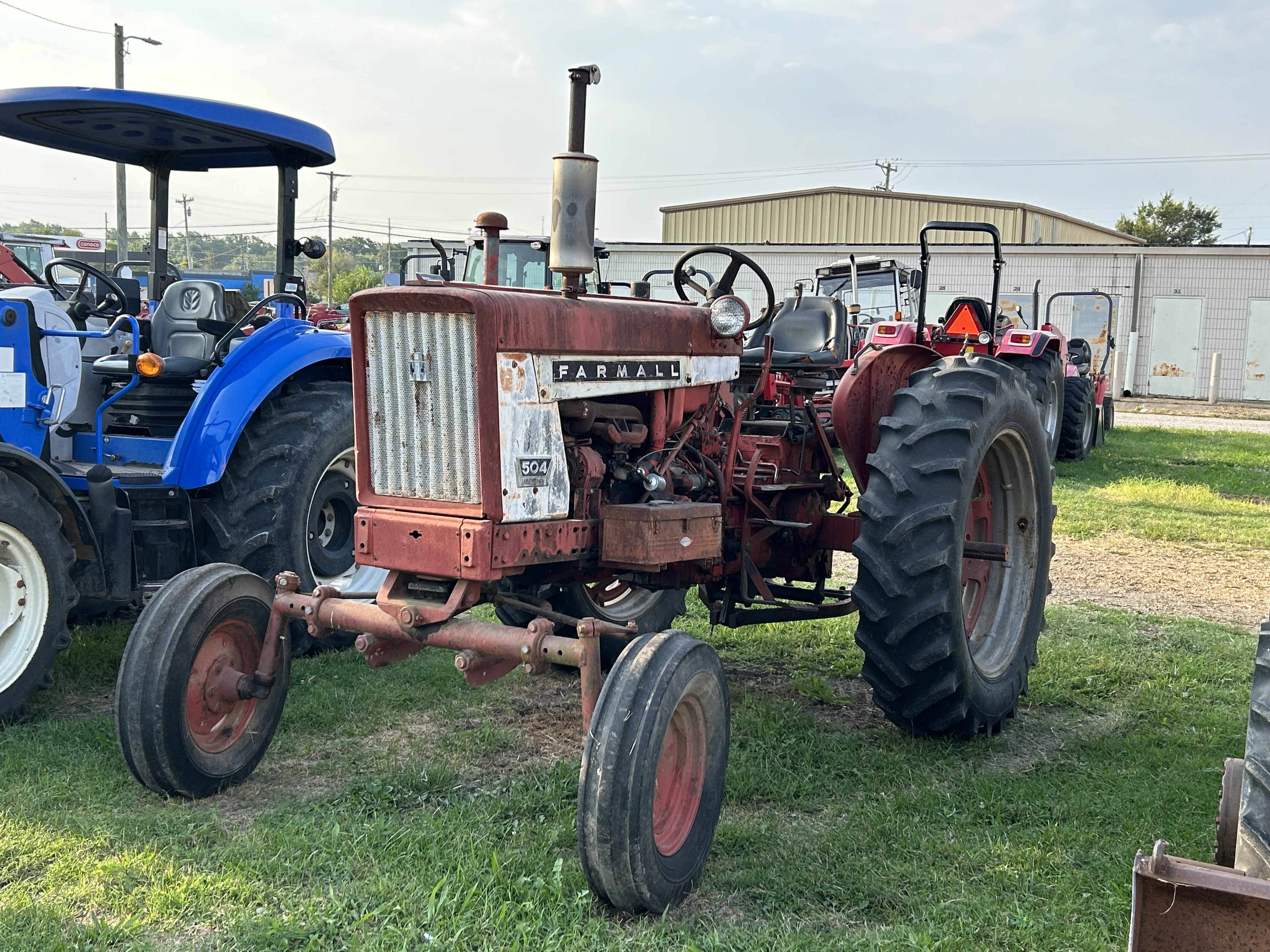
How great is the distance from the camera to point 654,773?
281cm

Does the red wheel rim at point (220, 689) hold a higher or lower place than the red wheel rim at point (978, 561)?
lower

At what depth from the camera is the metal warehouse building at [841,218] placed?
32.8 metres

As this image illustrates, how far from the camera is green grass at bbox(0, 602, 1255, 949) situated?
109 inches

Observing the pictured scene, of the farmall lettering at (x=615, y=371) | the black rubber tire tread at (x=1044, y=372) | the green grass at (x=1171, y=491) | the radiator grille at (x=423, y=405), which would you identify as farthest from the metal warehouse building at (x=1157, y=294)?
the radiator grille at (x=423, y=405)

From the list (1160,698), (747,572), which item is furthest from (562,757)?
(1160,698)

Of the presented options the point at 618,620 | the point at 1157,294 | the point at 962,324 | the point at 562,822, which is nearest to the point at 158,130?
the point at 618,620

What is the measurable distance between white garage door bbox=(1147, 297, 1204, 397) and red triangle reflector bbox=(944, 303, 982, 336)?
15.7 m

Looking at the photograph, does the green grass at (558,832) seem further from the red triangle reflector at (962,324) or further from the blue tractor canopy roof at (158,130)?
the red triangle reflector at (962,324)

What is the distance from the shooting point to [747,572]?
4484 millimetres

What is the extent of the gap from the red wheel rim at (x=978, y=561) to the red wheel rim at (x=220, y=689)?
110 inches

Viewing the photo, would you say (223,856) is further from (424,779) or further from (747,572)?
(747,572)

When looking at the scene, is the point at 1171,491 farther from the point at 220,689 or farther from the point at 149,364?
the point at 220,689

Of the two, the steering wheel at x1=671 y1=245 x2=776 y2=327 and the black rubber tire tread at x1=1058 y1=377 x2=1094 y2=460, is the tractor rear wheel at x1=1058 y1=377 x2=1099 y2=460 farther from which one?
the steering wheel at x1=671 y1=245 x2=776 y2=327

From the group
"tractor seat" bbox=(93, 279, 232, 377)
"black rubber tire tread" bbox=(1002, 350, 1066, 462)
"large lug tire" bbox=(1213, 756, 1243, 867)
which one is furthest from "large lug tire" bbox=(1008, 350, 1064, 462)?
"large lug tire" bbox=(1213, 756, 1243, 867)
